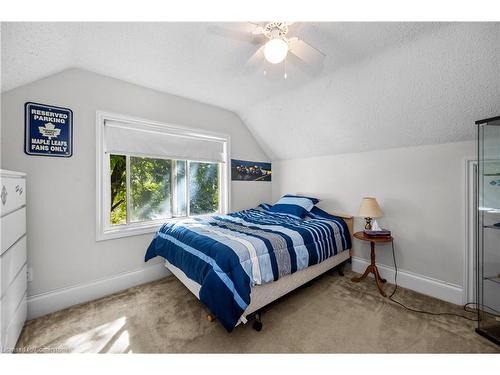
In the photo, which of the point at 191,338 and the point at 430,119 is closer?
the point at 191,338

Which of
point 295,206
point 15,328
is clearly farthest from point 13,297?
point 295,206

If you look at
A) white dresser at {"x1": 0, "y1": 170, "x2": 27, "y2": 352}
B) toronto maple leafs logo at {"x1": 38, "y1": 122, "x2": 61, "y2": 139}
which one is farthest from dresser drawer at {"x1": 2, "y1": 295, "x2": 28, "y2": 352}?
toronto maple leafs logo at {"x1": 38, "y1": 122, "x2": 61, "y2": 139}

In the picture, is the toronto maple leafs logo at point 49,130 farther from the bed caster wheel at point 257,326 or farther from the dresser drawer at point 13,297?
the bed caster wheel at point 257,326

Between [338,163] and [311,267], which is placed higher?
[338,163]

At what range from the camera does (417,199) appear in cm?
247

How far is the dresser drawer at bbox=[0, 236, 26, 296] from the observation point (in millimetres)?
1354

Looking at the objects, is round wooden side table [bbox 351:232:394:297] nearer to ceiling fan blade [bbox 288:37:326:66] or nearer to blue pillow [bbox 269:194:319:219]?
blue pillow [bbox 269:194:319:219]

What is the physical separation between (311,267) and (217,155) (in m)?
2.13

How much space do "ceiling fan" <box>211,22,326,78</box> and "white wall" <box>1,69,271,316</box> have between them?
1.70 meters

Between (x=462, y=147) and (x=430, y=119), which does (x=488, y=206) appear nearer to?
(x=462, y=147)

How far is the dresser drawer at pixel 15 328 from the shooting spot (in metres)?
1.41

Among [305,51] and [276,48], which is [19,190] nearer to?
[276,48]

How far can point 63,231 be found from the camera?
2143 mm

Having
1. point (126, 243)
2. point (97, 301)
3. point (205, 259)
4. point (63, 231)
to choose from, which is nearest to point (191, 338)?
point (205, 259)
